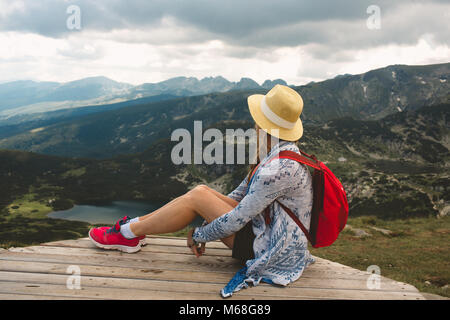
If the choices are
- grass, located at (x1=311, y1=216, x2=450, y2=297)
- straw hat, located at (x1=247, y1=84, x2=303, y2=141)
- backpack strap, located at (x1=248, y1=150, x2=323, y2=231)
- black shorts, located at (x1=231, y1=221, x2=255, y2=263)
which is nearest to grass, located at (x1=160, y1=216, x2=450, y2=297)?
grass, located at (x1=311, y1=216, x2=450, y2=297)

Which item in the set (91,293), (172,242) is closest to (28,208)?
(172,242)

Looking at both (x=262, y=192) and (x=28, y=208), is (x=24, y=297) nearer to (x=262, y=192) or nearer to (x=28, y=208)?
(x=262, y=192)

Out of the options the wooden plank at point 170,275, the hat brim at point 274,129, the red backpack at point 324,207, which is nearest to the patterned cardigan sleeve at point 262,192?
the red backpack at point 324,207

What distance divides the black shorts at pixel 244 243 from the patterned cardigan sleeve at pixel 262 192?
0.34 m

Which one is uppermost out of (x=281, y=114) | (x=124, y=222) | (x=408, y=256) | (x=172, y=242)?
(x=281, y=114)

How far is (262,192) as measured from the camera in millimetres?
4391

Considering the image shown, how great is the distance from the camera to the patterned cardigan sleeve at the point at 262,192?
432 centimetres

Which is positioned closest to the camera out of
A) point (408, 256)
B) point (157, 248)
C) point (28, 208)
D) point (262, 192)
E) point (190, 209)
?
point (262, 192)

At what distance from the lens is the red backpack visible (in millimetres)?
4586

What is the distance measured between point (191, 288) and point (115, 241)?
2.07 meters

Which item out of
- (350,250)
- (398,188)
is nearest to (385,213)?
(398,188)

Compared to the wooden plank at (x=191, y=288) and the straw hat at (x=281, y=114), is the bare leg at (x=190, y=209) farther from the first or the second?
the straw hat at (x=281, y=114)

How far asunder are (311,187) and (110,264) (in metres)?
3.54

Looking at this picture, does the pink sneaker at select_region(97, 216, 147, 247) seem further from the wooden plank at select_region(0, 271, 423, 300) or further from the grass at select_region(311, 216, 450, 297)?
the grass at select_region(311, 216, 450, 297)
